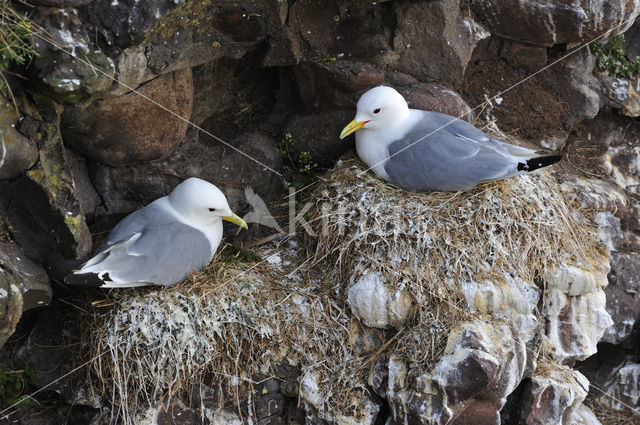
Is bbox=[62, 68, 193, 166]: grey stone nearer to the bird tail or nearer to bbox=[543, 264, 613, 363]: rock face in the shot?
the bird tail

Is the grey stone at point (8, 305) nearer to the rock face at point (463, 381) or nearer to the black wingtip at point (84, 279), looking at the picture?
the black wingtip at point (84, 279)

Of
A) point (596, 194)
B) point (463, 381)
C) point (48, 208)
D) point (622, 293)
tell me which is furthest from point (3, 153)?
point (622, 293)

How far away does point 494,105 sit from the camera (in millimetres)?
4523

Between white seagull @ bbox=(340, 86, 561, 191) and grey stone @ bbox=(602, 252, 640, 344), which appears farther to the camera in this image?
grey stone @ bbox=(602, 252, 640, 344)

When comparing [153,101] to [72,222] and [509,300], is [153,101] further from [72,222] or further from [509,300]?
[509,300]

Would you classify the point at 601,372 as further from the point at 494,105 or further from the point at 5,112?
the point at 5,112

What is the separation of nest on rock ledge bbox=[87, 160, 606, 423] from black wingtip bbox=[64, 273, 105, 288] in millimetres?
202

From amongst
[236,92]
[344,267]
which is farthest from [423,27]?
[344,267]

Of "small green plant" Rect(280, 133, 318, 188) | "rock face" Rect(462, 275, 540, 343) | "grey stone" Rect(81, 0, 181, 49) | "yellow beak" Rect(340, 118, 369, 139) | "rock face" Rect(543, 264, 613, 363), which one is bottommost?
"rock face" Rect(543, 264, 613, 363)

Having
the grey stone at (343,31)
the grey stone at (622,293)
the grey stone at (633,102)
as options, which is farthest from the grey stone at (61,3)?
the grey stone at (633,102)

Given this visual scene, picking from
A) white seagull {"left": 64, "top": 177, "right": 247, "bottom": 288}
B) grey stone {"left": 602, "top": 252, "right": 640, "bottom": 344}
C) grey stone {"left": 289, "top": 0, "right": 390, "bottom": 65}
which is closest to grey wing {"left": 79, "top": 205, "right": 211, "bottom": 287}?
white seagull {"left": 64, "top": 177, "right": 247, "bottom": 288}

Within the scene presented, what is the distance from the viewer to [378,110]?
147 inches

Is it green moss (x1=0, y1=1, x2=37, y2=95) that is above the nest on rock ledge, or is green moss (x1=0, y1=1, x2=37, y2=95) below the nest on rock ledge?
above

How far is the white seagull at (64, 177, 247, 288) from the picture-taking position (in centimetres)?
327
